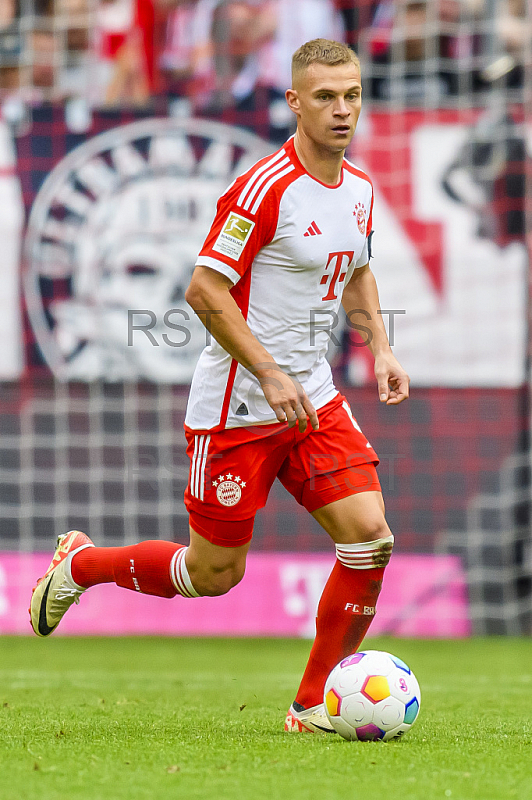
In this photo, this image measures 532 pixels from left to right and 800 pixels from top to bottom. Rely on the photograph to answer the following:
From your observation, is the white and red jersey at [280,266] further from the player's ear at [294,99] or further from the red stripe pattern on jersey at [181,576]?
the red stripe pattern on jersey at [181,576]

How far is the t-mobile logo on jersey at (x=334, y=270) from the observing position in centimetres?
360

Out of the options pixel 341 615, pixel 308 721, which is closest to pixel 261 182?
pixel 341 615

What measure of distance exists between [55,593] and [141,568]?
358 mm

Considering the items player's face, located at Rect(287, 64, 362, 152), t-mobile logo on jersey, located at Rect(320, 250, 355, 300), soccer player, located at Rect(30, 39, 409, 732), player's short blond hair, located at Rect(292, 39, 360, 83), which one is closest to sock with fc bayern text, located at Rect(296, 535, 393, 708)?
soccer player, located at Rect(30, 39, 409, 732)

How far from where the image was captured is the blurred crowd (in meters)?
8.32

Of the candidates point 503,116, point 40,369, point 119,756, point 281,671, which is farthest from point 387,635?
point 119,756

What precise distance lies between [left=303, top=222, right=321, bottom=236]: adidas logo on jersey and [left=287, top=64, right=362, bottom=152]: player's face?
0.25 metres

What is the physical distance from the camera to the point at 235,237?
3432 mm

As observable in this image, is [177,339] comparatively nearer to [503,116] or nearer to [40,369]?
[40,369]

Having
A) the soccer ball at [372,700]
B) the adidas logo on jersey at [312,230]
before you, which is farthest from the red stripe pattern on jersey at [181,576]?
the adidas logo on jersey at [312,230]

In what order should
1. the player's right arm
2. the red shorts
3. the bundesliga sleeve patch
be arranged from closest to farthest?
the player's right arm, the bundesliga sleeve patch, the red shorts

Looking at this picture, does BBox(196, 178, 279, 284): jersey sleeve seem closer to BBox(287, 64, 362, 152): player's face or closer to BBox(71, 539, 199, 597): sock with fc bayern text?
BBox(287, 64, 362, 152): player's face

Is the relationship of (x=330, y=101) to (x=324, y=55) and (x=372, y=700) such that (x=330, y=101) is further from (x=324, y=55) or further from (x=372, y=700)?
(x=372, y=700)

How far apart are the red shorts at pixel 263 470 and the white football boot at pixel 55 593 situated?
0.53 meters
